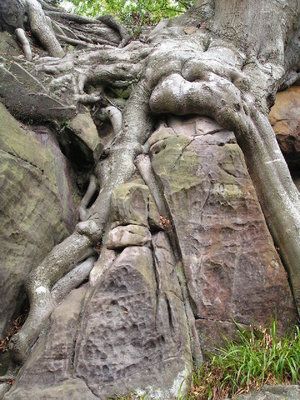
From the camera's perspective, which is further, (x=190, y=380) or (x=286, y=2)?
(x=286, y=2)

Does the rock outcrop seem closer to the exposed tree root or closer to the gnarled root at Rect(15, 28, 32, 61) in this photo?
the exposed tree root

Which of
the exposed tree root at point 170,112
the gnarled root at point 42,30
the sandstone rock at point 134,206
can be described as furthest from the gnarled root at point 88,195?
the gnarled root at point 42,30

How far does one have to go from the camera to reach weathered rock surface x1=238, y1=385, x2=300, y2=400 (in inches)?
113

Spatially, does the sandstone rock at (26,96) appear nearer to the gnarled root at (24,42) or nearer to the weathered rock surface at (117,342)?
the gnarled root at (24,42)

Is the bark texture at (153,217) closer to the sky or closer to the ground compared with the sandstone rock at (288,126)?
closer to the sky

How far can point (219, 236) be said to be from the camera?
390 cm

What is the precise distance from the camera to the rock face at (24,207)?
355 cm

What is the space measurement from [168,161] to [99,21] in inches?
185

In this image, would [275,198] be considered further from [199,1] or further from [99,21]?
[99,21]

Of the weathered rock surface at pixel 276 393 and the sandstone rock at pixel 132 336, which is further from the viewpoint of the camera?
the sandstone rock at pixel 132 336

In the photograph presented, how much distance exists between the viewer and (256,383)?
306 centimetres

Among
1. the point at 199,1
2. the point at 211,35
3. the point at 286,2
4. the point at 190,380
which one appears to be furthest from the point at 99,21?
the point at 190,380

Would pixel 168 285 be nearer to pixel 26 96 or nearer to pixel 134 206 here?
pixel 134 206

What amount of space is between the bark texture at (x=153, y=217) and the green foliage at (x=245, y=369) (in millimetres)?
130
